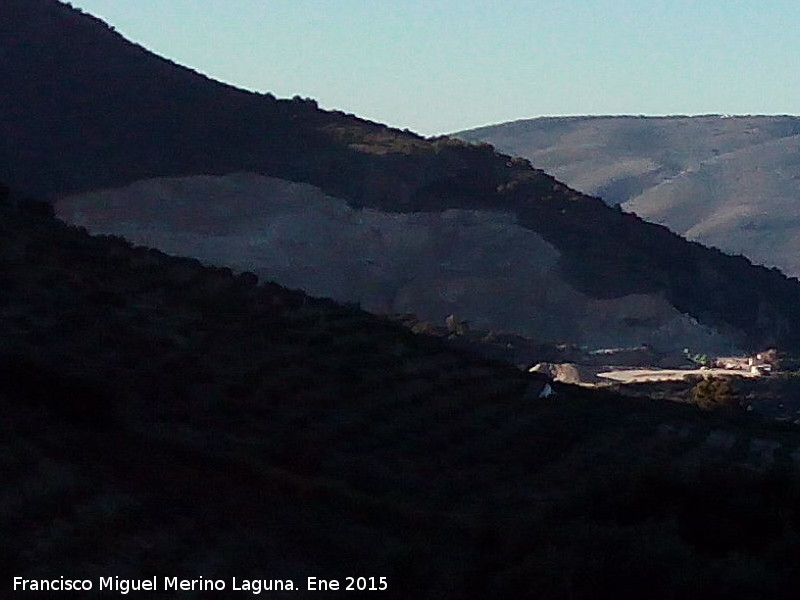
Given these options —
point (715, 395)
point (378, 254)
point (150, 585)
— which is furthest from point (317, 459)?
point (378, 254)

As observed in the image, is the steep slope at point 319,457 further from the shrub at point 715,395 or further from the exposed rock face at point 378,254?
the exposed rock face at point 378,254

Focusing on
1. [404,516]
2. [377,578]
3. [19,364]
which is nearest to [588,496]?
[404,516]

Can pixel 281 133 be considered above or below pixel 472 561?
above

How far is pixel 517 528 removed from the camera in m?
8.45

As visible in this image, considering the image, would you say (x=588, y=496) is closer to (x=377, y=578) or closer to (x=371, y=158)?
(x=377, y=578)

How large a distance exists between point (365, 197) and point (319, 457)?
6323cm

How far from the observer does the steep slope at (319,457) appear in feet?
24.5

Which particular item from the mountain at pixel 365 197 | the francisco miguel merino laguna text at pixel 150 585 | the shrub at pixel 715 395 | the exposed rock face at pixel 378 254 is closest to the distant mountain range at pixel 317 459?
the francisco miguel merino laguna text at pixel 150 585

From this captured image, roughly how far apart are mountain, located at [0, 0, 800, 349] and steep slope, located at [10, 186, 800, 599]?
46.7 meters

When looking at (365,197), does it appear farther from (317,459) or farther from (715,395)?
(317,459)

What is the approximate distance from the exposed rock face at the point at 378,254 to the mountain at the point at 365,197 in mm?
111

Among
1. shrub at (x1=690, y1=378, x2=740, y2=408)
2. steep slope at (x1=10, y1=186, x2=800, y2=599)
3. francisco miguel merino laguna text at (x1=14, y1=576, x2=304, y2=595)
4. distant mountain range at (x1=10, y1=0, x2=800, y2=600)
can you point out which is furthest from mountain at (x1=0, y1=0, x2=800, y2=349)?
francisco miguel merino laguna text at (x1=14, y1=576, x2=304, y2=595)

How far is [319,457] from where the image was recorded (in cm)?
1202

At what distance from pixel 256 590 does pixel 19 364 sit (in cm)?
547
